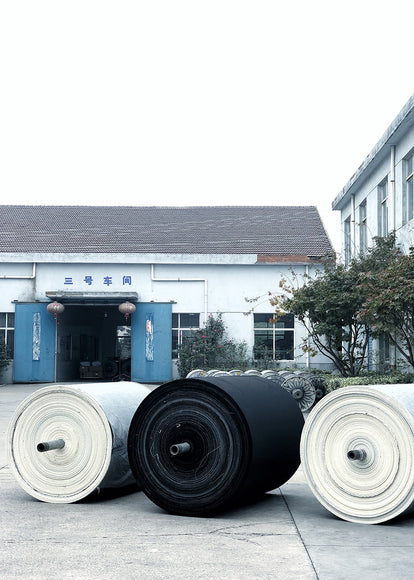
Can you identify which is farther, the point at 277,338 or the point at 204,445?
the point at 277,338

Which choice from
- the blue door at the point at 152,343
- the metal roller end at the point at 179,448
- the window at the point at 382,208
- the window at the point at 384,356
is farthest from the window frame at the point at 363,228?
the metal roller end at the point at 179,448

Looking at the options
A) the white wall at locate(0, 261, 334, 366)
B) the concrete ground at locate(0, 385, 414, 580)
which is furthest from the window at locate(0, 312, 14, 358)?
the concrete ground at locate(0, 385, 414, 580)

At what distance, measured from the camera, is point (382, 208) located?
1956 cm

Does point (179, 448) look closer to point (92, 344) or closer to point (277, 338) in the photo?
point (277, 338)

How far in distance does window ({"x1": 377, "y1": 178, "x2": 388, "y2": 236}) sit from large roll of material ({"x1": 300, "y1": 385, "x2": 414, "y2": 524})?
13428 millimetres

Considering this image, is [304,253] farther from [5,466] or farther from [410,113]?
[5,466]

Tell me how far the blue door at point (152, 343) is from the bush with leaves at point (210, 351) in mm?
546

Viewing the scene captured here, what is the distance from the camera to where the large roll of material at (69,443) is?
6.67 m

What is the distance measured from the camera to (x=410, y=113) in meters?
15.2

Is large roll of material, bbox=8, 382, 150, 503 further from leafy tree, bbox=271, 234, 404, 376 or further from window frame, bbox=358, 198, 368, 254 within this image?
window frame, bbox=358, 198, 368, 254

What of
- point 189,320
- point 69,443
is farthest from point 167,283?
point 69,443

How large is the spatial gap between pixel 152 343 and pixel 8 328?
482 cm

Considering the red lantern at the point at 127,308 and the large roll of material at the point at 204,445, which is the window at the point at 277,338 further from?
the large roll of material at the point at 204,445

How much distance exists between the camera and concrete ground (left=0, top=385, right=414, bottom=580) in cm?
450
